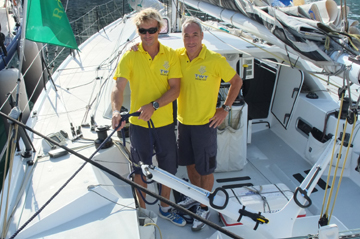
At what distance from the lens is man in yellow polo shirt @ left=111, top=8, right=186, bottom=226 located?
196 cm

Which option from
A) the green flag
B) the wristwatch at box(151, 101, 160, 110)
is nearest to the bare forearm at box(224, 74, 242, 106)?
the wristwatch at box(151, 101, 160, 110)

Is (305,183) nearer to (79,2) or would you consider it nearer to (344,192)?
(344,192)

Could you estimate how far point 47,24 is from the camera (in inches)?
99.0

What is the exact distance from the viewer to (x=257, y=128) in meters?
3.98

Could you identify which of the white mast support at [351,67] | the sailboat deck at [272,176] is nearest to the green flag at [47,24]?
the sailboat deck at [272,176]

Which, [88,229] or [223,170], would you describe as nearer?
[88,229]

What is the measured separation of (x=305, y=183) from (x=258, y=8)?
1.38 meters

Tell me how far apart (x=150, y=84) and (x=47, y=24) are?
1.13 meters

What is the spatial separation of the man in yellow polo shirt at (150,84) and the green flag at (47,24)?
2.83 ft

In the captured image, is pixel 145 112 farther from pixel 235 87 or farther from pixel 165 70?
pixel 235 87

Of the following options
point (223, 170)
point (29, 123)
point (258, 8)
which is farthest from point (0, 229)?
point (258, 8)

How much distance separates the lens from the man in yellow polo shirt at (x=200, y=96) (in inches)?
82.4

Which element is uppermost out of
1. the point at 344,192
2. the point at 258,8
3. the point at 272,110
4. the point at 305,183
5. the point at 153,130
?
the point at 258,8

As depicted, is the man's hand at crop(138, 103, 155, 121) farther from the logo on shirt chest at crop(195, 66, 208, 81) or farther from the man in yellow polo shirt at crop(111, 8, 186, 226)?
the logo on shirt chest at crop(195, 66, 208, 81)
